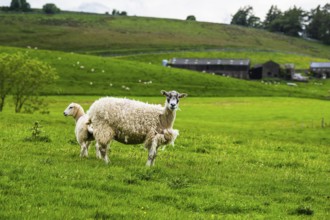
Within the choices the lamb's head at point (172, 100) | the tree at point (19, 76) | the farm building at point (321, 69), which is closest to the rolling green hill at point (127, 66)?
the farm building at point (321, 69)

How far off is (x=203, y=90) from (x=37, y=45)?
86.4 meters

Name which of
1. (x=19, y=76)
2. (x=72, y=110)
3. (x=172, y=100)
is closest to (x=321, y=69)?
(x=19, y=76)

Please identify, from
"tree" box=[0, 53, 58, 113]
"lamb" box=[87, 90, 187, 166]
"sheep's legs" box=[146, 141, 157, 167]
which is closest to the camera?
"sheep's legs" box=[146, 141, 157, 167]

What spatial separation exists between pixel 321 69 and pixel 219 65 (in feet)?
121

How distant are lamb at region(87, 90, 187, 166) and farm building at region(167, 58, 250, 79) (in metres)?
132

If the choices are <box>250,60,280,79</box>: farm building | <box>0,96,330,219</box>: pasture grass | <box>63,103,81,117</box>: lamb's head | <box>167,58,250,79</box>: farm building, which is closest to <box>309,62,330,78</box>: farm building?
<box>250,60,280,79</box>: farm building

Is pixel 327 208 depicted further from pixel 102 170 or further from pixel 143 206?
pixel 102 170

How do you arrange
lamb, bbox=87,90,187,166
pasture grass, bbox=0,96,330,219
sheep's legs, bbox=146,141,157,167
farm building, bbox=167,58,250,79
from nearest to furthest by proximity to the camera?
pasture grass, bbox=0,96,330,219 → sheep's legs, bbox=146,141,157,167 → lamb, bbox=87,90,187,166 → farm building, bbox=167,58,250,79

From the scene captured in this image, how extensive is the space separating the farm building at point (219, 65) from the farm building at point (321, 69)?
25829 mm

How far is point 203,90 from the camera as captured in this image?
93.0 metres

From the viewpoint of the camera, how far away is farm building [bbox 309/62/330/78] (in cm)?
15400

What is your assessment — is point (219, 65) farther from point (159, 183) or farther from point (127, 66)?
point (159, 183)

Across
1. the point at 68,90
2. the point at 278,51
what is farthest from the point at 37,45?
the point at 278,51

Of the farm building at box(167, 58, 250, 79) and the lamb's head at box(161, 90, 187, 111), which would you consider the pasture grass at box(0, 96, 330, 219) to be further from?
→ the farm building at box(167, 58, 250, 79)
